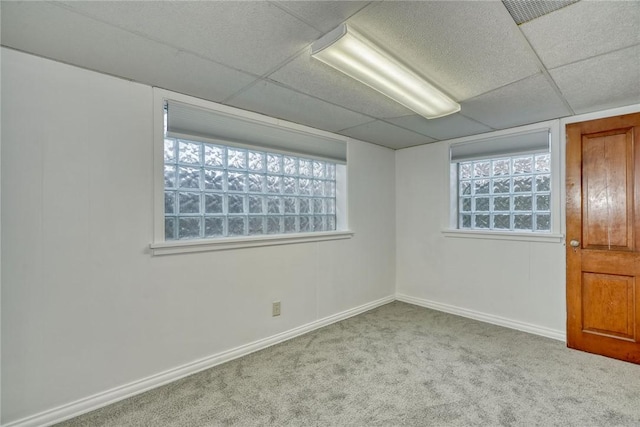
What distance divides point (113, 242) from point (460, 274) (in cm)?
351

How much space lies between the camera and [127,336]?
2.04m

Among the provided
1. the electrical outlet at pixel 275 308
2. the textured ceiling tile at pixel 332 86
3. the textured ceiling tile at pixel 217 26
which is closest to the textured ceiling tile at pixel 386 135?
the textured ceiling tile at pixel 332 86

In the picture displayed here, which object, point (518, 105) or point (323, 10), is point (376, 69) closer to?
point (323, 10)

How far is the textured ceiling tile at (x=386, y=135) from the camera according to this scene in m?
3.17

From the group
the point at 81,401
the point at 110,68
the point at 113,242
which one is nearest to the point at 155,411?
the point at 81,401

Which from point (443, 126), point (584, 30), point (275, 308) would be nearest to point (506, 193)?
point (443, 126)

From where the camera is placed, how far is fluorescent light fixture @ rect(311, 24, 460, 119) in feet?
5.08

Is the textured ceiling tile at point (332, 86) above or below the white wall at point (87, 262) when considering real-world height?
above

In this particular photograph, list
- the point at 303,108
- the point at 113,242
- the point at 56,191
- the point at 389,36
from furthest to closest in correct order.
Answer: the point at 303,108 → the point at 113,242 → the point at 56,191 → the point at 389,36

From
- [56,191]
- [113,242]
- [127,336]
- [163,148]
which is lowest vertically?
[127,336]

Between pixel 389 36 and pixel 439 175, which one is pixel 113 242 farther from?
pixel 439 175

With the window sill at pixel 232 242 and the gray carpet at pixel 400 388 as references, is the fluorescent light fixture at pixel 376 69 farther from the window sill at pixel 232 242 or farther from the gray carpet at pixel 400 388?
the gray carpet at pixel 400 388

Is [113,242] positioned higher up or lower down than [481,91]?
lower down

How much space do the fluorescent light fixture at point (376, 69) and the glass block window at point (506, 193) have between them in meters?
1.40
